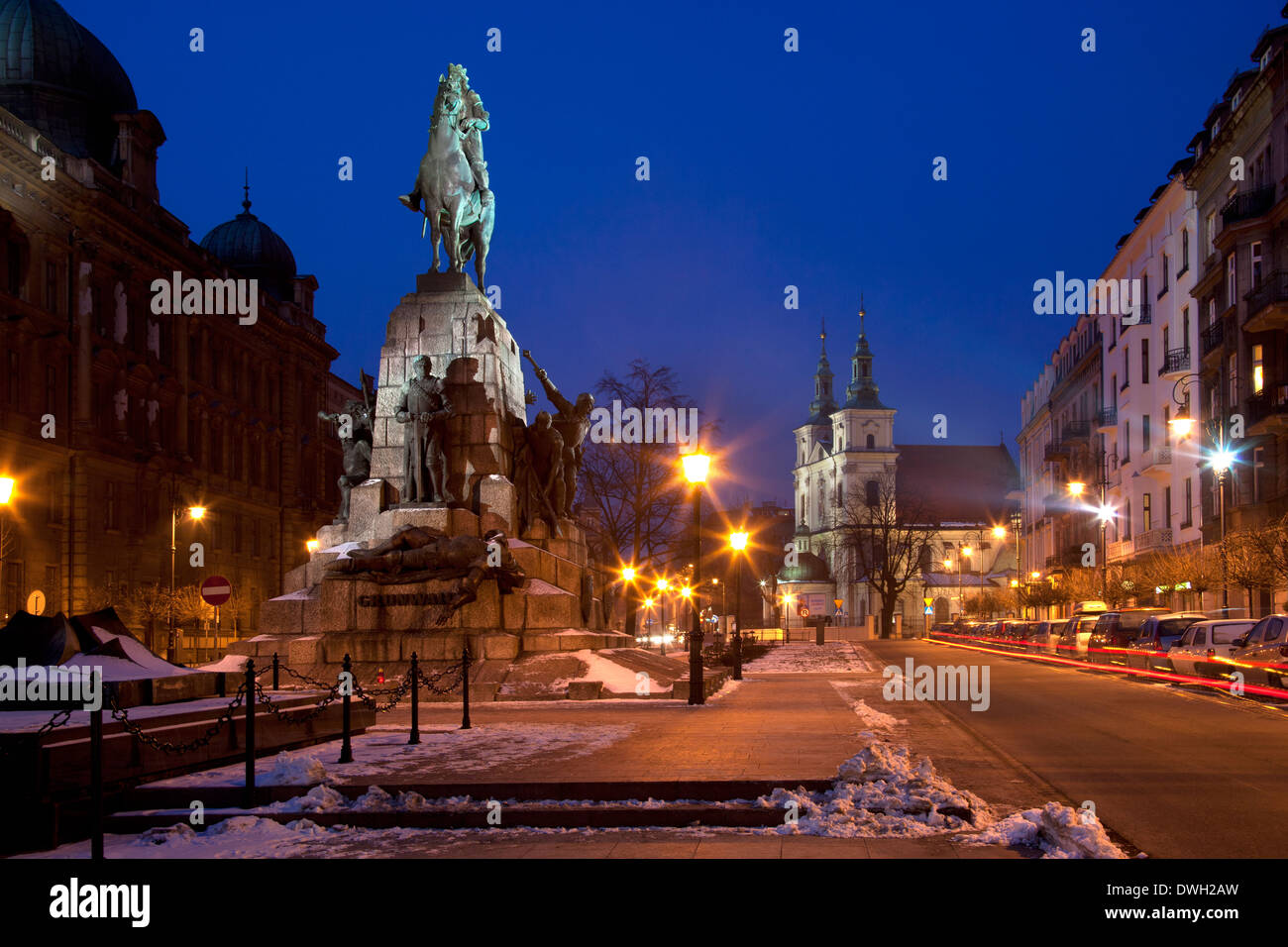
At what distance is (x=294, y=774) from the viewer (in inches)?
427

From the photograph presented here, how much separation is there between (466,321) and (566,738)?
480 inches

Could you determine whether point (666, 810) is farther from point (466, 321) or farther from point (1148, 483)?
point (1148, 483)

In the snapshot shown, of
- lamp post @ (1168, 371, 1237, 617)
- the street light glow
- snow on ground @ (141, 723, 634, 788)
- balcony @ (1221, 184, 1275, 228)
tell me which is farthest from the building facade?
balcony @ (1221, 184, 1275, 228)

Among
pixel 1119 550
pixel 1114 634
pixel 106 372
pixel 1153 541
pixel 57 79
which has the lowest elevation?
pixel 1114 634

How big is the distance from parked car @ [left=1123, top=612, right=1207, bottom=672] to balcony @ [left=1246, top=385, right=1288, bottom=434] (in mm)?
→ 12500

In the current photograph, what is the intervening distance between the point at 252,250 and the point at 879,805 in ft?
219

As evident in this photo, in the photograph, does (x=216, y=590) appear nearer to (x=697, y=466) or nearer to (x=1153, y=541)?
(x=697, y=466)

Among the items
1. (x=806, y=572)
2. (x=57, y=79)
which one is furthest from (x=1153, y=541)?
(x=806, y=572)

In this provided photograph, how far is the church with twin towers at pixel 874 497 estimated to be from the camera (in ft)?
476

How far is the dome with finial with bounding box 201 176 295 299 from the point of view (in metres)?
70.9

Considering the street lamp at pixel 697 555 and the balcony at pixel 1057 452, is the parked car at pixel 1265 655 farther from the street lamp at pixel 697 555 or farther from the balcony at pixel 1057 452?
the balcony at pixel 1057 452

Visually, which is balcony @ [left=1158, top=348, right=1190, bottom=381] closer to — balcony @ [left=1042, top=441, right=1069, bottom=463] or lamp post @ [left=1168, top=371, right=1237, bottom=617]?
lamp post @ [left=1168, top=371, right=1237, bottom=617]

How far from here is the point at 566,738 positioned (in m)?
14.5
